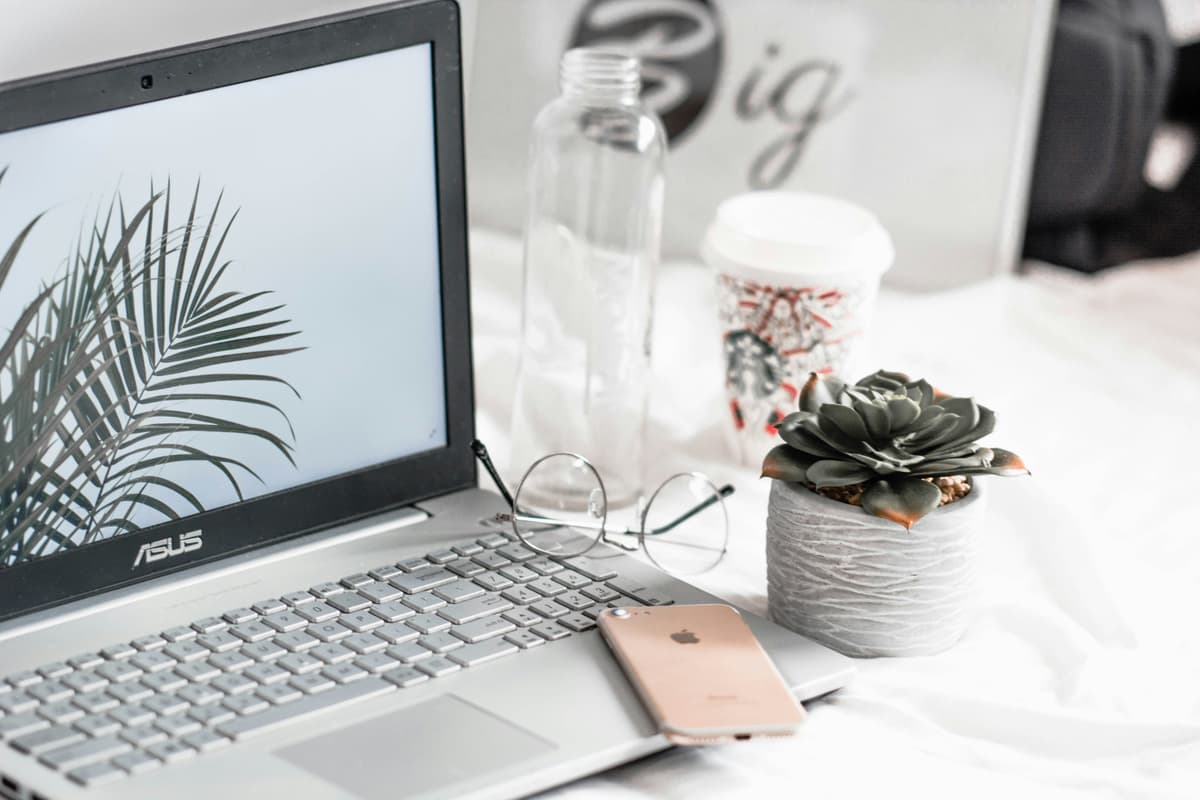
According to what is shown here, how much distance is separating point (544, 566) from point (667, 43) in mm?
549

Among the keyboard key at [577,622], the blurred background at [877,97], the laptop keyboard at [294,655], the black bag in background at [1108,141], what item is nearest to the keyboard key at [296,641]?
the laptop keyboard at [294,655]

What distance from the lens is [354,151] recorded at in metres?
0.64

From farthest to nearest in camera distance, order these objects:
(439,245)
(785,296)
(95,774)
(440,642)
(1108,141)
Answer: (1108,141) < (785,296) < (439,245) < (440,642) < (95,774)

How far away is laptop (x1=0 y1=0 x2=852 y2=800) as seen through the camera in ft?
1.69

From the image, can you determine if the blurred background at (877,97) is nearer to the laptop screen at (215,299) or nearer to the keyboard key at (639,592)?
the laptop screen at (215,299)

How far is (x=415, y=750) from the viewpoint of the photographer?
0.51m

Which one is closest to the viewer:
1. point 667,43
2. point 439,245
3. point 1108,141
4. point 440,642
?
point 440,642

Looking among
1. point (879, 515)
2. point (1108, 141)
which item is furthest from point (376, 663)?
point (1108, 141)

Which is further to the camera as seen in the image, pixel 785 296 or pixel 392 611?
pixel 785 296

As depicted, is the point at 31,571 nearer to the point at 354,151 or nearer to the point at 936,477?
the point at 354,151

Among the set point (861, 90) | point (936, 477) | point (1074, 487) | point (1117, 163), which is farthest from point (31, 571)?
point (1117, 163)

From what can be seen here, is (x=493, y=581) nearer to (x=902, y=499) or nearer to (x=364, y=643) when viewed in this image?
(x=364, y=643)

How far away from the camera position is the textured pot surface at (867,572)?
1.99 feet

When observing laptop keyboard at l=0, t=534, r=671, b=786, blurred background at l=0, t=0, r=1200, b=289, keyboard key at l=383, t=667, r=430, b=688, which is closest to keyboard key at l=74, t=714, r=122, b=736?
laptop keyboard at l=0, t=534, r=671, b=786
